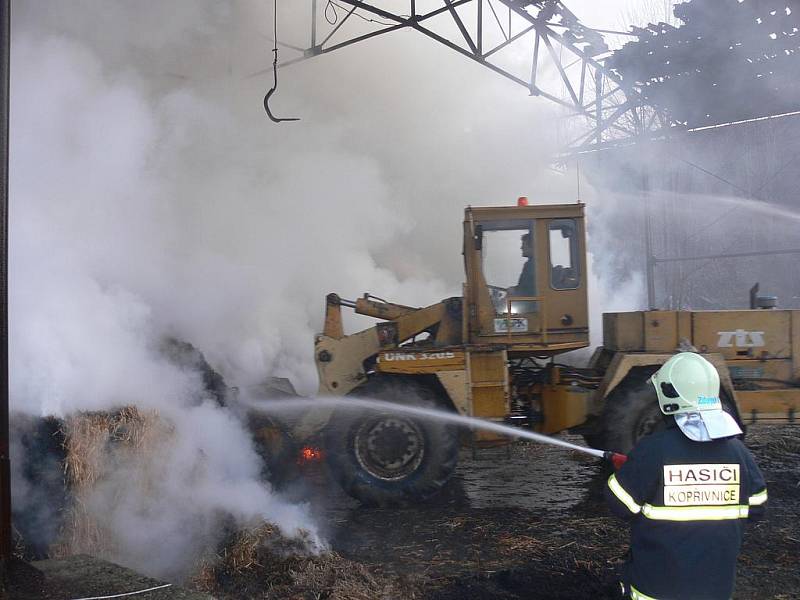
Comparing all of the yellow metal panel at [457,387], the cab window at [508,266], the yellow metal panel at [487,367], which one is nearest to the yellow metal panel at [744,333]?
the cab window at [508,266]

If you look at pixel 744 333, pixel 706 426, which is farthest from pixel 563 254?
pixel 706 426

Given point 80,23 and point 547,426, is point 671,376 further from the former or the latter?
point 80,23

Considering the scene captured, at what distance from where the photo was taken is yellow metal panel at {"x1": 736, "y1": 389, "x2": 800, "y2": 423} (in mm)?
7184

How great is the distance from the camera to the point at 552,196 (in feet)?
46.5

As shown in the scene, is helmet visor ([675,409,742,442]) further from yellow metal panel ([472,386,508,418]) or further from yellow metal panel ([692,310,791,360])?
yellow metal panel ([692,310,791,360])

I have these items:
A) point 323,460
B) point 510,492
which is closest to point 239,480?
point 323,460

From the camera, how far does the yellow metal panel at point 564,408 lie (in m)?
7.05

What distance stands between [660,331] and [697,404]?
16.4 feet

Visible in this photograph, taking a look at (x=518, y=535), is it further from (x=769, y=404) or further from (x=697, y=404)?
(x=697, y=404)

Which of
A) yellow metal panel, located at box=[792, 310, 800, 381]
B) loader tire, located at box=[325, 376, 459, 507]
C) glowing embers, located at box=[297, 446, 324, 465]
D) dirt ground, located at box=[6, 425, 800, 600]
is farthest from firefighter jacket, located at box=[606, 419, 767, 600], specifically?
yellow metal panel, located at box=[792, 310, 800, 381]

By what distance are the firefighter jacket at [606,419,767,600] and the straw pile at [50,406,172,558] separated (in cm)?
351

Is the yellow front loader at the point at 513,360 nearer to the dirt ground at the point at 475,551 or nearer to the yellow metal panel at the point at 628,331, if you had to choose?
the yellow metal panel at the point at 628,331

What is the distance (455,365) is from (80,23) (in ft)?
17.4

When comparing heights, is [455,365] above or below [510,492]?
above
